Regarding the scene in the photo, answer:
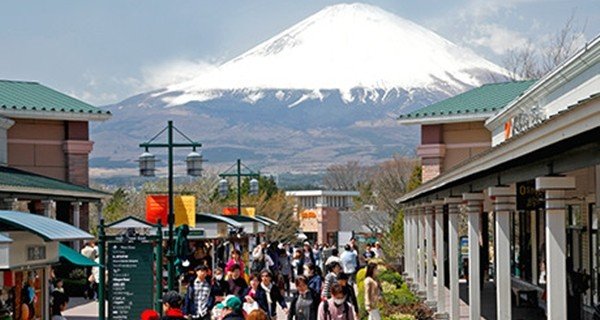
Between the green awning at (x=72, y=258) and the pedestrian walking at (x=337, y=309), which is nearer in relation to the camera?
the pedestrian walking at (x=337, y=309)

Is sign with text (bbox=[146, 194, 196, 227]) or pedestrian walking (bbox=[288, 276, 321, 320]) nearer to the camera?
pedestrian walking (bbox=[288, 276, 321, 320])

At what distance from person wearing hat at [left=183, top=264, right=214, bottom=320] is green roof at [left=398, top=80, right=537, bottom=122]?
3044cm

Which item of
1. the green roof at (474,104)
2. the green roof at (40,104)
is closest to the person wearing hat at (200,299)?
the green roof at (474,104)

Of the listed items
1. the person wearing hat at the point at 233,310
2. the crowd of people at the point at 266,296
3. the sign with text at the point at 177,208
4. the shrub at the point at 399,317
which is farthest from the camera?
the sign with text at the point at 177,208

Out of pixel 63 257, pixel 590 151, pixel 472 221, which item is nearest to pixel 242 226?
pixel 472 221

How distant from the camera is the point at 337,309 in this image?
18500mm

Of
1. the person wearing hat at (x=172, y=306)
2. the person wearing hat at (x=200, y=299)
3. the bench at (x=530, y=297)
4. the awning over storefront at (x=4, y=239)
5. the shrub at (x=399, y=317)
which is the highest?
the awning over storefront at (x=4, y=239)

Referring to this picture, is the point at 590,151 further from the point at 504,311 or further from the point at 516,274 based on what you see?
the point at 516,274

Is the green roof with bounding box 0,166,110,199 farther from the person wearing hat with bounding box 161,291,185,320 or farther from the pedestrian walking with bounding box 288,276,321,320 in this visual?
the person wearing hat with bounding box 161,291,185,320

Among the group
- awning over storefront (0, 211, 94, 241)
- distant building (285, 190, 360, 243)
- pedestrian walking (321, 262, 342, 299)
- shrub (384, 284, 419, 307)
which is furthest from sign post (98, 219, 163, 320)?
distant building (285, 190, 360, 243)

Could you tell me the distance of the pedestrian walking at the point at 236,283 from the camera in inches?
920

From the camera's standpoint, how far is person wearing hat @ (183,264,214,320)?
22.6 metres

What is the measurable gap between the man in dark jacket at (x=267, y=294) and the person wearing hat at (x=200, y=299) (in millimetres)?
888

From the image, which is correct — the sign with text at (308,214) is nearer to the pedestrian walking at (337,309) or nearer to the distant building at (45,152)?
the distant building at (45,152)
